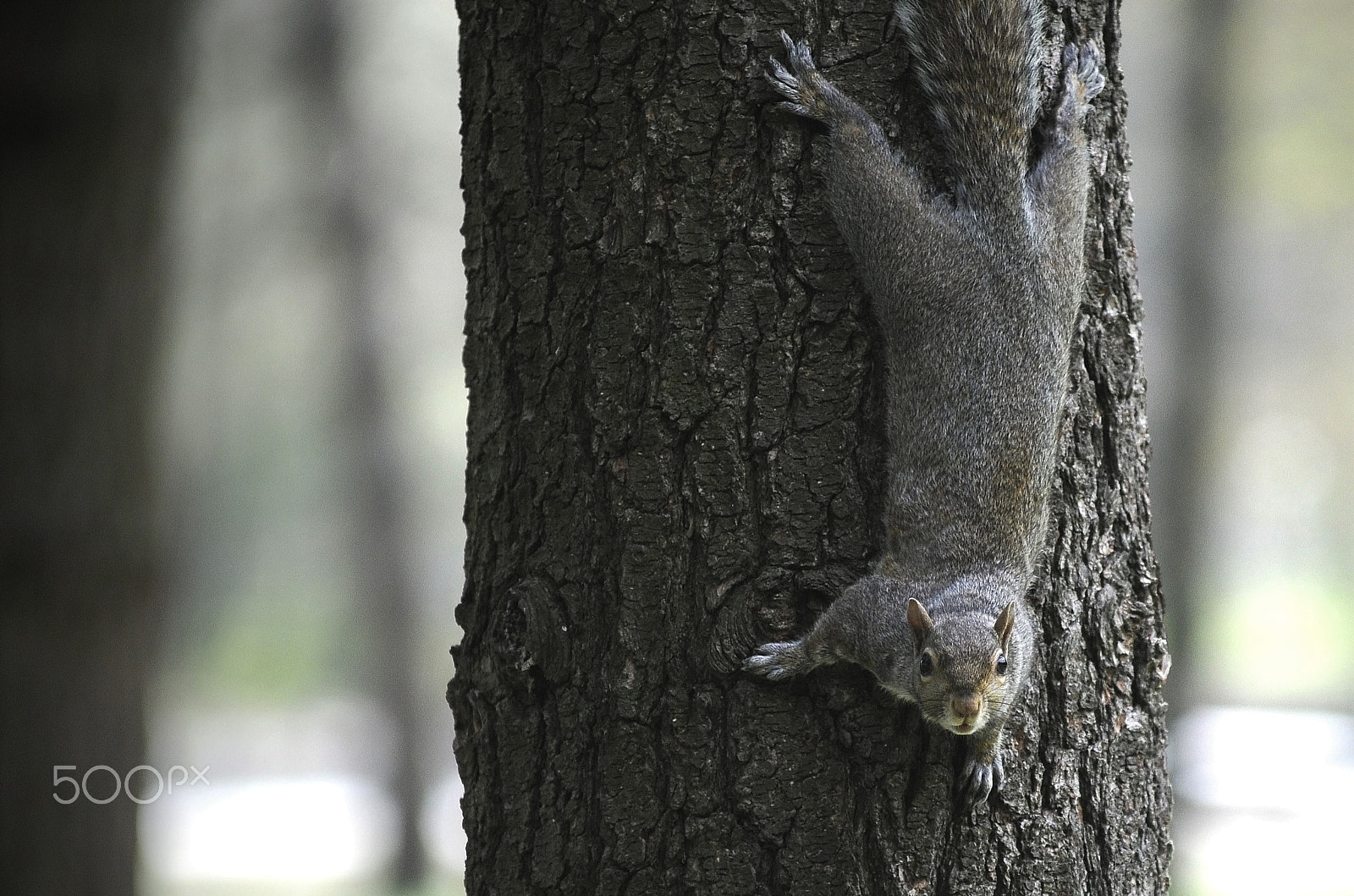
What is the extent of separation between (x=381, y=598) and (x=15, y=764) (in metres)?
5.96

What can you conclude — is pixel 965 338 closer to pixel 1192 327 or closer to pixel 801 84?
pixel 801 84

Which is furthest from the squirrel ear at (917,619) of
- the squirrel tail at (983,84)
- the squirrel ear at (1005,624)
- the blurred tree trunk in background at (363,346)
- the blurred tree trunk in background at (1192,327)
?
the blurred tree trunk in background at (363,346)

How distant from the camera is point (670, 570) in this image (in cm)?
174

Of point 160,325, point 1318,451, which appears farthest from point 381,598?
point 1318,451

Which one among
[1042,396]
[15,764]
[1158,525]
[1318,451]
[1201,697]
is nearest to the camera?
[1042,396]

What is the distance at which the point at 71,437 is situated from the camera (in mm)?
3797

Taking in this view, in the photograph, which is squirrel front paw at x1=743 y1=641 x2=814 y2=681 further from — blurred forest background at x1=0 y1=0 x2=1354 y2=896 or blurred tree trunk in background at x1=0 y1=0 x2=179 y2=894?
blurred forest background at x1=0 y1=0 x2=1354 y2=896

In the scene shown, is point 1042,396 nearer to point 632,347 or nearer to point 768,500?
point 768,500

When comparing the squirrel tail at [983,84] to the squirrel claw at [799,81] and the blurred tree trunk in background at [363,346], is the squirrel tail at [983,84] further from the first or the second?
the blurred tree trunk in background at [363,346]

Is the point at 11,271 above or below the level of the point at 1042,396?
above

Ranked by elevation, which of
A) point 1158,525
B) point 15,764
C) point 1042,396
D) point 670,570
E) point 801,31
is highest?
point 801,31

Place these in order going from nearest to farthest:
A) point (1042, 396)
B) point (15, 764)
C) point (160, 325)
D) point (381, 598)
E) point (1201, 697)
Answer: point (1042, 396) → point (15, 764) → point (160, 325) → point (1201, 697) → point (381, 598)

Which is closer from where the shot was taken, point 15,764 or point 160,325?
point 15,764

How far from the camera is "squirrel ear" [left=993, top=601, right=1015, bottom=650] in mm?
1748
